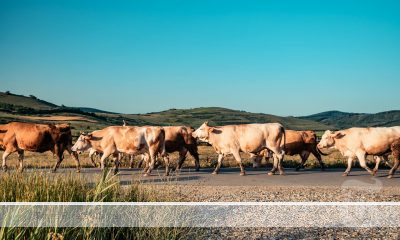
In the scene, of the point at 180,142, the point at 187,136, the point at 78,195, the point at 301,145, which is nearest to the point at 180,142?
the point at 180,142

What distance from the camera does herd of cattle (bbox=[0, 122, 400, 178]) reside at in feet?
59.1

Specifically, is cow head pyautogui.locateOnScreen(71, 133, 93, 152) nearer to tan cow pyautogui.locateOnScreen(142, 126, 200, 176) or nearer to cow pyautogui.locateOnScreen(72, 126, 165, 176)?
cow pyautogui.locateOnScreen(72, 126, 165, 176)

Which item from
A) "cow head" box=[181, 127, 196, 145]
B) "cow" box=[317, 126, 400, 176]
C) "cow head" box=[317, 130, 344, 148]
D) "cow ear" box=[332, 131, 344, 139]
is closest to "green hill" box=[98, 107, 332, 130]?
"cow head" box=[181, 127, 196, 145]

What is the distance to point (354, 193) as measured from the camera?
13.3 meters

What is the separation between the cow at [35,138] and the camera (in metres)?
19.4

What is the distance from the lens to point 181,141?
21219 mm

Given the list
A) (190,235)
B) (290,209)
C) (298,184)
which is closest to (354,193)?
(298,184)

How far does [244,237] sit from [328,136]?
13137mm

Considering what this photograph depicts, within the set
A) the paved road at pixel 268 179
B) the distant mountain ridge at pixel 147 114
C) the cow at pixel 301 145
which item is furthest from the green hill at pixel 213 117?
the paved road at pixel 268 179

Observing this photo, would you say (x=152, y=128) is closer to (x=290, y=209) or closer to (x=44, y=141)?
(x=44, y=141)

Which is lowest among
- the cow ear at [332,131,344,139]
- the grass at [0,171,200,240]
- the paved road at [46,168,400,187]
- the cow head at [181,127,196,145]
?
the paved road at [46,168,400,187]

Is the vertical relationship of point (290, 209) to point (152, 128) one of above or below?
below

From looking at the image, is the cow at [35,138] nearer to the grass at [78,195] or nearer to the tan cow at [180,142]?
the tan cow at [180,142]

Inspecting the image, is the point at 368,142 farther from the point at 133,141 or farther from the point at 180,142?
the point at 133,141
